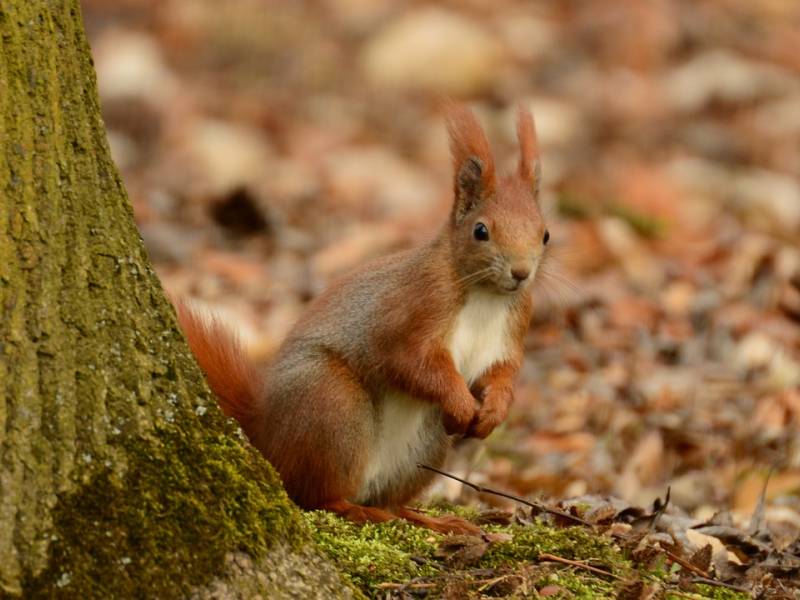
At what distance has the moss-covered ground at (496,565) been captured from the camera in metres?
2.53

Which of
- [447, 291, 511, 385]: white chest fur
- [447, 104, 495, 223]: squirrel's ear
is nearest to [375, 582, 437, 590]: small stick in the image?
[447, 291, 511, 385]: white chest fur

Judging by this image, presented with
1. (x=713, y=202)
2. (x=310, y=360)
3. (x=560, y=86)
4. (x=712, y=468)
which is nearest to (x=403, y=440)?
(x=310, y=360)

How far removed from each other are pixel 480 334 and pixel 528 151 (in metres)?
0.52

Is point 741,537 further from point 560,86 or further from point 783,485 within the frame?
point 560,86

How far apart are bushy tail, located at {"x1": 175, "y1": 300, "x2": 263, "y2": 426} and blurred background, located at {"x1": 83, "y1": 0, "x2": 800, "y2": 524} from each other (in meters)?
0.93

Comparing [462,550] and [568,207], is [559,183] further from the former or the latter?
[462,550]

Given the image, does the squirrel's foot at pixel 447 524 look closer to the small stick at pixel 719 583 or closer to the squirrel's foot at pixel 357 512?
the squirrel's foot at pixel 357 512

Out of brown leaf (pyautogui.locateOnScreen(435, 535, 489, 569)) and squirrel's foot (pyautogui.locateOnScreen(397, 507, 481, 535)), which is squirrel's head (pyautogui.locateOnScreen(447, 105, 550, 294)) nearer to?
squirrel's foot (pyautogui.locateOnScreen(397, 507, 481, 535))

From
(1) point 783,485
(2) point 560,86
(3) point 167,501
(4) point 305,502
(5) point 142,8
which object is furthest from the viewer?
(5) point 142,8

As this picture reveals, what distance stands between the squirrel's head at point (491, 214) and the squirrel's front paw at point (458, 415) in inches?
12.3

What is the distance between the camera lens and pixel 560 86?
375 inches

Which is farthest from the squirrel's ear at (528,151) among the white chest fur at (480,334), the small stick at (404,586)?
the small stick at (404,586)

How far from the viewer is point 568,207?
266 inches

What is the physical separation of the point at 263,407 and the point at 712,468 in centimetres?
191
